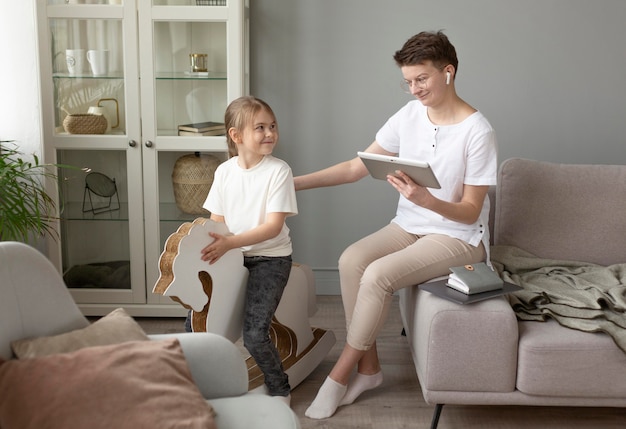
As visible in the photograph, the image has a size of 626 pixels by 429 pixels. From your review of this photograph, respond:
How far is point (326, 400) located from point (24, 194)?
4.62 feet

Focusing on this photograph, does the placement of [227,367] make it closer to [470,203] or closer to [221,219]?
[221,219]

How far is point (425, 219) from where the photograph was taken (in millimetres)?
2658

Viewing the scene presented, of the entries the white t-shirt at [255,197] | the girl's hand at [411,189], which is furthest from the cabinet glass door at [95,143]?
the girl's hand at [411,189]

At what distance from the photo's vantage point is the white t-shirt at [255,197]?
2424 millimetres

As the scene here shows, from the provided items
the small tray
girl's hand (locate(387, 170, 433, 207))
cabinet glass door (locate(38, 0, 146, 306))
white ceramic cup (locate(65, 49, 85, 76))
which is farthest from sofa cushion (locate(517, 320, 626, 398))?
white ceramic cup (locate(65, 49, 85, 76))

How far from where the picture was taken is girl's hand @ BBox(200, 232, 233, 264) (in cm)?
227

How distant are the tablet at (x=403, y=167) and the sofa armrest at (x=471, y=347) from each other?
1.26 feet

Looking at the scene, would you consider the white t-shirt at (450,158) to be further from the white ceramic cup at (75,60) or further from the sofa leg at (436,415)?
the white ceramic cup at (75,60)

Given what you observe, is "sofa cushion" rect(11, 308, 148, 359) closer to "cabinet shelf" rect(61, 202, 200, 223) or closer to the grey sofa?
the grey sofa

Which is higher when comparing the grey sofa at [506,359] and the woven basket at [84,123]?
the woven basket at [84,123]

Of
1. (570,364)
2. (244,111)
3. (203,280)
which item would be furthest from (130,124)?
(570,364)

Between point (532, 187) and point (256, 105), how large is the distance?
113cm

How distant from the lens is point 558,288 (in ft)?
8.32

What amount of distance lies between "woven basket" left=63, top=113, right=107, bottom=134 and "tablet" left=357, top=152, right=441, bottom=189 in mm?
1329
